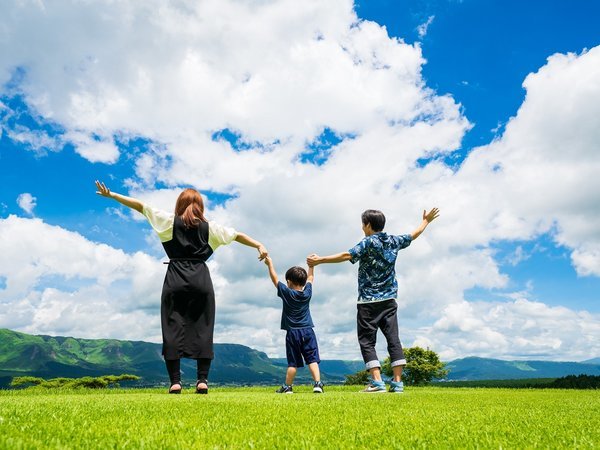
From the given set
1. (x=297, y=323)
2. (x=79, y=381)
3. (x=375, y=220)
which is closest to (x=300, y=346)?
(x=297, y=323)

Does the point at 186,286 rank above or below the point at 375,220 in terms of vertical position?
below

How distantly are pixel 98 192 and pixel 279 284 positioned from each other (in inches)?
161

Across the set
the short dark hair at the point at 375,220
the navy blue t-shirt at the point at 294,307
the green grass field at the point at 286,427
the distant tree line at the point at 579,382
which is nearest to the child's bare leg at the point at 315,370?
the navy blue t-shirt at the point at 294,307

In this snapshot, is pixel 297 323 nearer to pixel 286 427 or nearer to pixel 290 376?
pixel 290 376

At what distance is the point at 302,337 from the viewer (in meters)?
9.59

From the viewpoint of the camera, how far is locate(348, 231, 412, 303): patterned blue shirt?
853 cm

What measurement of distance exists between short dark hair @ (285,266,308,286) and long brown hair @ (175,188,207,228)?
2798 millimetres

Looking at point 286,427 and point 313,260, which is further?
point 313,260

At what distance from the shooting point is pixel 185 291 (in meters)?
7.34

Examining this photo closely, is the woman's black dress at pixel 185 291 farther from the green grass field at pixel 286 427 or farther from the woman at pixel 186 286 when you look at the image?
the green grass field at pixel 286 427

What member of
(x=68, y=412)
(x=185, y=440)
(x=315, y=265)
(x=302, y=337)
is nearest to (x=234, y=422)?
(x=185, y=440)

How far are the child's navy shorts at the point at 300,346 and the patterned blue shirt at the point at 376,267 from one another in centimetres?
167

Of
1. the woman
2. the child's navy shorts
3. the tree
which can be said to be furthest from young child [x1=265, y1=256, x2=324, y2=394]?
the tree

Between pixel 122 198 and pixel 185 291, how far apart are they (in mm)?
2016
